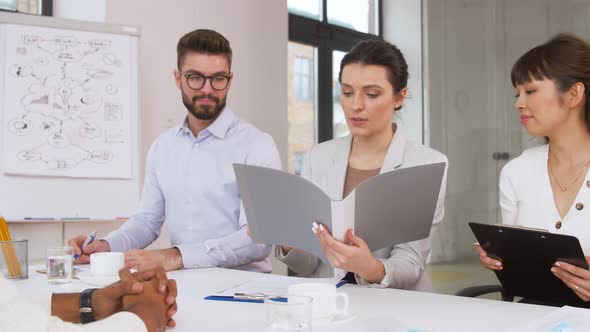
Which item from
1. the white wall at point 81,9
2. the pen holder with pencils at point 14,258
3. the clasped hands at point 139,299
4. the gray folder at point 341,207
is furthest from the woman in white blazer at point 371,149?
the white wall at point 81,9

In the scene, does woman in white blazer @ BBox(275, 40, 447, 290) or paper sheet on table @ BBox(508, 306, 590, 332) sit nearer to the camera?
paper sheet on table @ BBox(508, 306, 590, 332)

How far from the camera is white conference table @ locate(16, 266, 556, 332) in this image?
1.31 meters

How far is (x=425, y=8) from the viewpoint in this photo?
3.73m

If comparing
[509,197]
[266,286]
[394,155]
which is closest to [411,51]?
[509,197]

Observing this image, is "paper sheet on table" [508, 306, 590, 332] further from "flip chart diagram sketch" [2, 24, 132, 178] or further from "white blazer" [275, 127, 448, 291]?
"flip chart diagram sketch" [2, 24, 132, 178]

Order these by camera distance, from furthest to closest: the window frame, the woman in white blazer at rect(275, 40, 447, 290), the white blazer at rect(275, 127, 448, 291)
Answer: the window frame < the woman in white blazer at rect(275, 40, 447, 290) < the white blazer at rect(275, 127, 448, 291)

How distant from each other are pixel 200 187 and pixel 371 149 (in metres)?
0.67

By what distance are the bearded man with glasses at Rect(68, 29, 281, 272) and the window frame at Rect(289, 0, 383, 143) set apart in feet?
6.70

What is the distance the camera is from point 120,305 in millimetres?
1356

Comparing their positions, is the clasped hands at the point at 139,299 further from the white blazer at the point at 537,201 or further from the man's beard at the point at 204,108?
Answer: the white blazer at the point at 537,201

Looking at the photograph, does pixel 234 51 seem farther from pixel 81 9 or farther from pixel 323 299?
pixel 323 299

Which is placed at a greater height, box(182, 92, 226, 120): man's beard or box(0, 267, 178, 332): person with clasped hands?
box(182, 92, 226, 120): man's beard

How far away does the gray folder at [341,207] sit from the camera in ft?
5.06

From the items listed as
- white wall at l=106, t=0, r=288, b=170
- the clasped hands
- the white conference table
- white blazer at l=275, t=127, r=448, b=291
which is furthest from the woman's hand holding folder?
white wall at l=106, t=0, r=288, b=170
